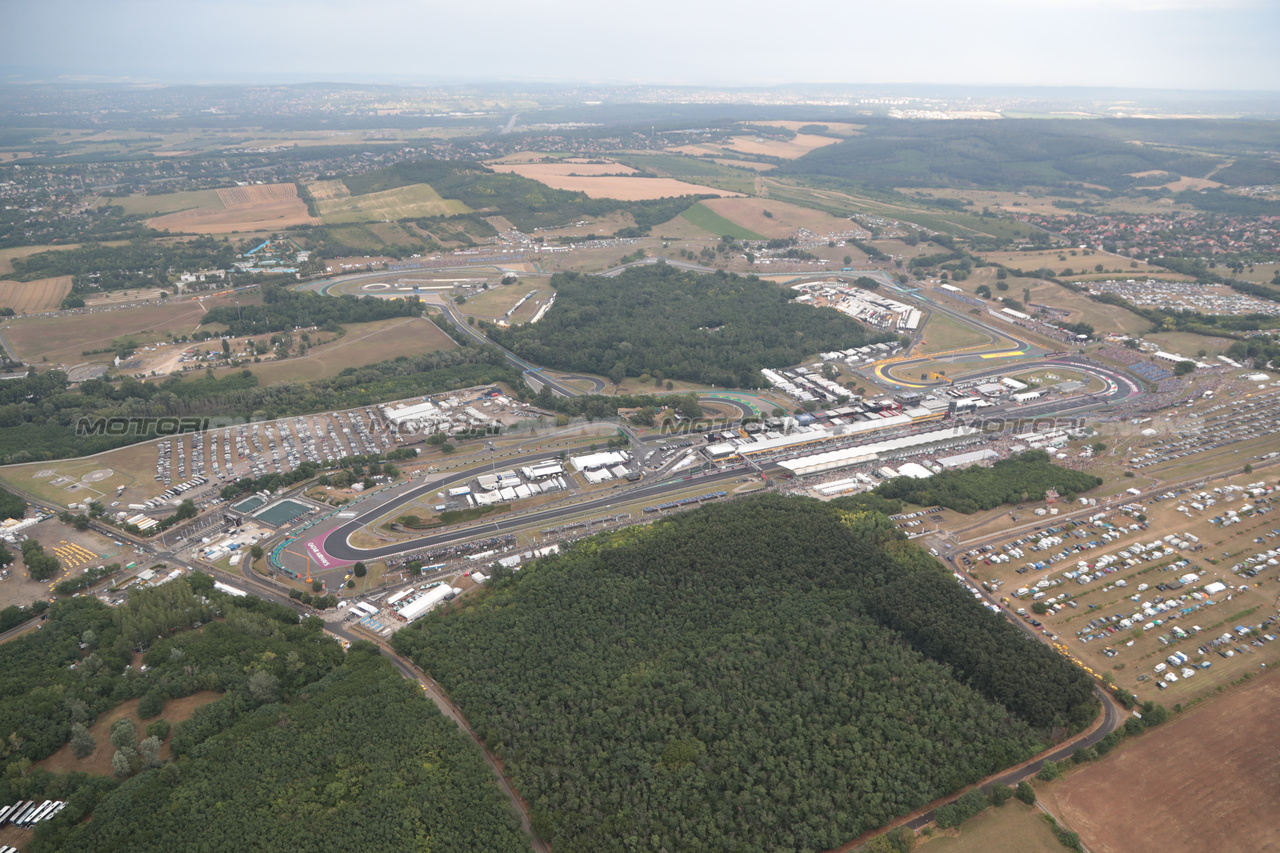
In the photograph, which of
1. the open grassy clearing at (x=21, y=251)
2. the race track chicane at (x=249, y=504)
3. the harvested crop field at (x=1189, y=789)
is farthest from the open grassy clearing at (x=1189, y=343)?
the open grassy clearing at (x=21, y=251)

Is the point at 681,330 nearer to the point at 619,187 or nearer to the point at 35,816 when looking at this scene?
the point at 35,816

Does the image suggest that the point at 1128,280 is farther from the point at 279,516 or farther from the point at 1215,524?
the point at 279,516

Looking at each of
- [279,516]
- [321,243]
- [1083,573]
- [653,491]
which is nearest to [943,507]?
[1083,573]

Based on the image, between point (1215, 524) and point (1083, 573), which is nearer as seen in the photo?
point (1083, 573)

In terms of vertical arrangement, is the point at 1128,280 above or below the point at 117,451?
above

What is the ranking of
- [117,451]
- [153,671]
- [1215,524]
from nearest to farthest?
1. [153,671]
2. [1215,524]
3. [117,451]

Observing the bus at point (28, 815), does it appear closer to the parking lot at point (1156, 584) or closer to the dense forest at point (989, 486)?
the parking lot at point (1156, 584)

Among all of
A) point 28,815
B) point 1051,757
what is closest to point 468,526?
point 28,815
